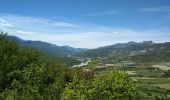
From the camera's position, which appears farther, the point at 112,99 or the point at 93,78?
the point at 93,78

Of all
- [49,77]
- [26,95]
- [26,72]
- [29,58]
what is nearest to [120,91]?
[26,95]

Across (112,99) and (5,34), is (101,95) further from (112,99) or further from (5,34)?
(5,34)

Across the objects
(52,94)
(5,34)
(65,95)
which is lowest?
(52,94)

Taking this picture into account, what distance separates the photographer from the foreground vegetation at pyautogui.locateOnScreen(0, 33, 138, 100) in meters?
36.1

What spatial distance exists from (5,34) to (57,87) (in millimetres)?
26057

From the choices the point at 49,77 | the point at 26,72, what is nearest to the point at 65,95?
the point at 26,72

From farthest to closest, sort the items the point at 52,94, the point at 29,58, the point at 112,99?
the point at 29,58, the point at 52,94, the point at 112,99

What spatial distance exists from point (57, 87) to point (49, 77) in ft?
32.0

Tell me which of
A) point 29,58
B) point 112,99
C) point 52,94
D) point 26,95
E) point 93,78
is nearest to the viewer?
point 112,99

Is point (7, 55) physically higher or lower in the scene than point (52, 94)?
higher

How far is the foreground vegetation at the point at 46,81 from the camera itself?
1420 inches

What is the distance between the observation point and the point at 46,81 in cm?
7581

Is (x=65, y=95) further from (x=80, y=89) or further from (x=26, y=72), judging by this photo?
(x=26, y=72)

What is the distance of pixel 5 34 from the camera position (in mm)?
86812
